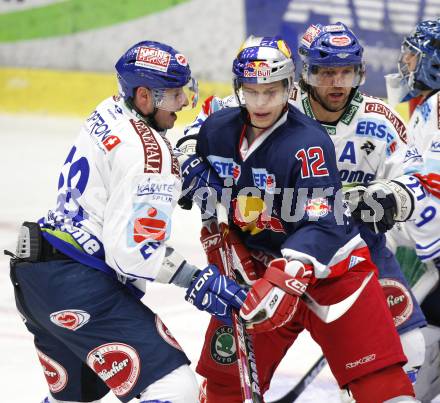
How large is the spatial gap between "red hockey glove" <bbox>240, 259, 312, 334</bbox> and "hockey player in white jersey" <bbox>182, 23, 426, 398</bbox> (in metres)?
0.57

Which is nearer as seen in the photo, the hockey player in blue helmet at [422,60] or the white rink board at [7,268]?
the hockey player in blue helmet at [422,60]

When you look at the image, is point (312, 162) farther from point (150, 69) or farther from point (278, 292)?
point (150, 69)

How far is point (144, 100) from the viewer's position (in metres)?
2.83

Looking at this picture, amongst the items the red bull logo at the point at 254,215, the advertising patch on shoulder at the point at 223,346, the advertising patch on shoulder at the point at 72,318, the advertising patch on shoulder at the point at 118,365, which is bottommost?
the advertising patch on shoulder at the point at 223,346

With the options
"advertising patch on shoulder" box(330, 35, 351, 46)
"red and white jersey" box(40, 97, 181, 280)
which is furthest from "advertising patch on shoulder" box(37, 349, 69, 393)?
"advertising patch on shoulder" box(330, 35, 351, 46)

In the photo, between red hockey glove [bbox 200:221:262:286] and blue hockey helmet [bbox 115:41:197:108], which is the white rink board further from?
blue hockey helmet [bbox 115:41:197:108]

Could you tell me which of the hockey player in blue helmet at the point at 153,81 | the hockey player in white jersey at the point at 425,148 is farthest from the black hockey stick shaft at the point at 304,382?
the hockey player in blue helmet at the point at 153,81

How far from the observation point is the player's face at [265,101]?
2799 millimetres

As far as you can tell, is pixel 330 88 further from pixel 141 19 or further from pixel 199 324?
pixel 141 19

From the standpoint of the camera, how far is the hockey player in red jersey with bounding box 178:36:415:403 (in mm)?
2697

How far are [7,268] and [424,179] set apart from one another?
247 centimetres

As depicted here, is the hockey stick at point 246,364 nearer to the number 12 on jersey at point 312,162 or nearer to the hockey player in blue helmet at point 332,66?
the number 12 on jersey at point 312,162

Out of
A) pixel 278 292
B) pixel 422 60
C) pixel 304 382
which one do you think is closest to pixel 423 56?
pixel 422 60

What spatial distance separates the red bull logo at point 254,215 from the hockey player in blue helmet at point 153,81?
317 millimetres
